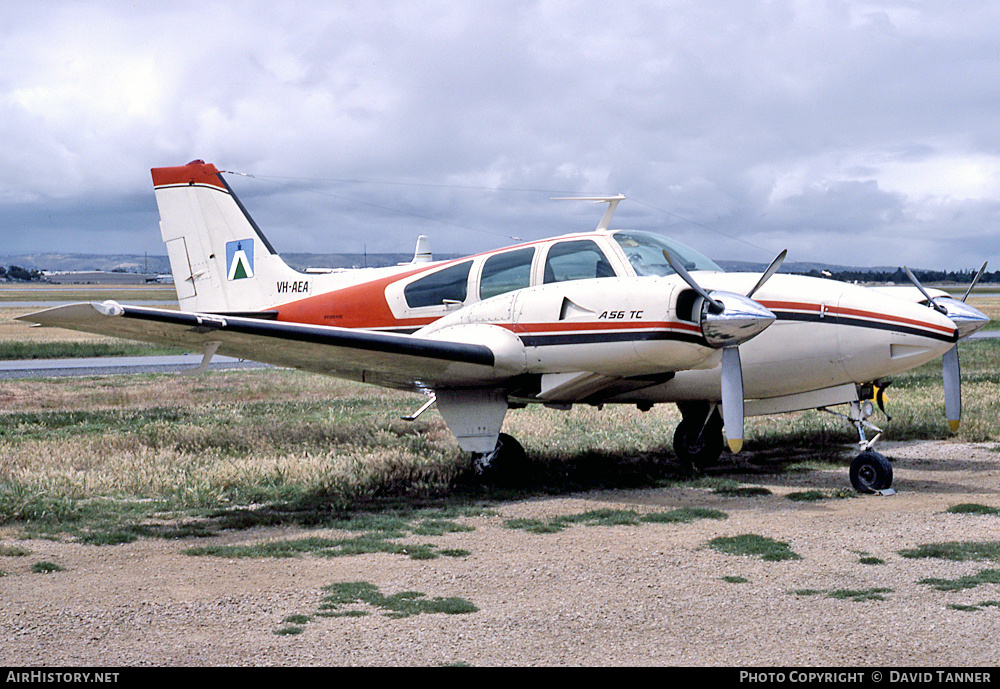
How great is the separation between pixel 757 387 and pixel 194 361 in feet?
75.0

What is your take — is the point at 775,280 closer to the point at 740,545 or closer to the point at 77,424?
the point at 740,545

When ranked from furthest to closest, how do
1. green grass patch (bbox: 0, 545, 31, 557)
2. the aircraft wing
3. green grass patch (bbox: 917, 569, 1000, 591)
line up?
1. the aircraft wing
2. green grass patch (bbox: 0, 545, 31, 557)
3. green grass patch (bbox: 917, 569, 1000, 591)

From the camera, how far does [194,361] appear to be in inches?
1187

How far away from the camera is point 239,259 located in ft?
46.4

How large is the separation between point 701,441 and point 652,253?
3.34 metres

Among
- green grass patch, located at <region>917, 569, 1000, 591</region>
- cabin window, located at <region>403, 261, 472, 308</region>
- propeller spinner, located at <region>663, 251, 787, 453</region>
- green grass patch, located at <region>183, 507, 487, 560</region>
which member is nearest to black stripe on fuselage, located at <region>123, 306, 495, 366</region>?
cabin window, located at <region>403, 261, 472, 308</region>

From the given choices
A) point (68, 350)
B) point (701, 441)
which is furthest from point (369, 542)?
point (68, 350)

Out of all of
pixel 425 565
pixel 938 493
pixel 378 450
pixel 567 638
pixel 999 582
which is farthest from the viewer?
pixel 378 450

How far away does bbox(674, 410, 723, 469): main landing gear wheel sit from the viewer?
41.1 feet

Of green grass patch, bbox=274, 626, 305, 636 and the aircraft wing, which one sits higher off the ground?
the aircraft wing

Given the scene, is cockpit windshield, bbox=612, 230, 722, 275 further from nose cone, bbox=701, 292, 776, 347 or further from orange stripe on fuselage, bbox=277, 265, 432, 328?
orange stripe on fuselage, bbox=277, 265, 432, 328

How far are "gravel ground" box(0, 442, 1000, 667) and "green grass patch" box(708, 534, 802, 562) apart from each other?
0.12 m

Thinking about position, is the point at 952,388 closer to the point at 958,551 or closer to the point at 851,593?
the point at 958,551

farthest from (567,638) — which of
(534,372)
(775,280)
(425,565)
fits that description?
(775,280)
